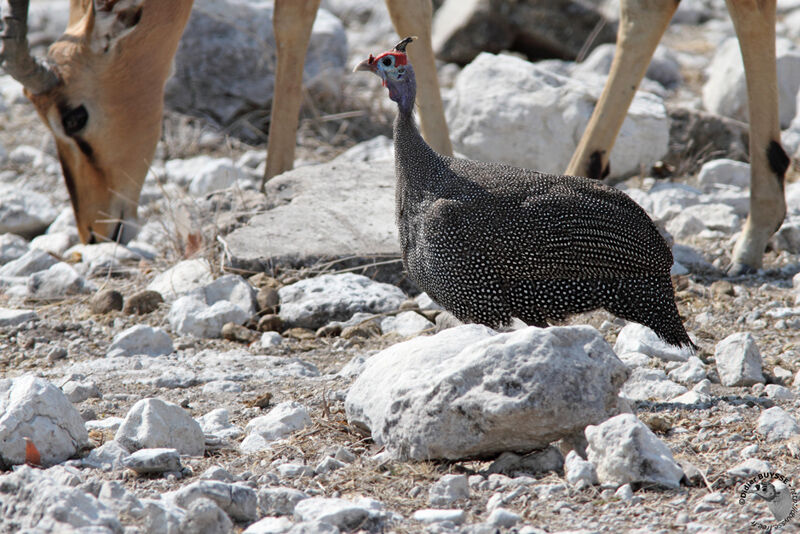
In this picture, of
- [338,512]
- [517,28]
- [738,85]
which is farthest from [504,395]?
[517,28]

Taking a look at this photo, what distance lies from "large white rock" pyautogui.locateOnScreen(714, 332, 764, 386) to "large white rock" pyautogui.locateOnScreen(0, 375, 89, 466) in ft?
8.06

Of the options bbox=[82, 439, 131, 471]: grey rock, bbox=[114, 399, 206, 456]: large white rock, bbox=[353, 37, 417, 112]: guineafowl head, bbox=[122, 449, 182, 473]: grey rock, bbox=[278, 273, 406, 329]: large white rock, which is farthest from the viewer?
bbox=[278, 273, 406, 329]: large white rock

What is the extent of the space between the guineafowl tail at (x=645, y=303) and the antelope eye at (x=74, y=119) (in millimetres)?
3615

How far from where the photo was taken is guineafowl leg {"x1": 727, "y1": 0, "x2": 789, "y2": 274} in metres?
5.52

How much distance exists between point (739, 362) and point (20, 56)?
424 centimetres

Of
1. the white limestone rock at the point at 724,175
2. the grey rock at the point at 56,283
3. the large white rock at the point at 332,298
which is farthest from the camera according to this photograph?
the white limestone rock at the point at 724,175

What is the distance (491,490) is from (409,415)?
35cm

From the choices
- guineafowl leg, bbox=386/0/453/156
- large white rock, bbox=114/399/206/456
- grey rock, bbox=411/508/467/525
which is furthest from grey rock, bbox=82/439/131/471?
guineafowl leg, bbox=386/0/453/156

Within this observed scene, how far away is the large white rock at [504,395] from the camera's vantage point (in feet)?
10.2

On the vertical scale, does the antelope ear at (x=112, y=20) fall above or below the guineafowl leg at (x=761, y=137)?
above

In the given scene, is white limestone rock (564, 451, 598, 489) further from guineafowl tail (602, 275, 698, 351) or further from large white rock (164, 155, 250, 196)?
large white rock (164, 155, 250, 196)

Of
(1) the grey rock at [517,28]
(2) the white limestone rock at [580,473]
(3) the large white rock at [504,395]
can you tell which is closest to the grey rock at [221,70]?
(1) the grey rock at [517,28]

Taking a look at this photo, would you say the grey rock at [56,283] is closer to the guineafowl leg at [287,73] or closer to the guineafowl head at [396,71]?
the guineafowl leg at [287,73]

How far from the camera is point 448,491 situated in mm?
3008
